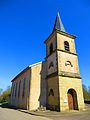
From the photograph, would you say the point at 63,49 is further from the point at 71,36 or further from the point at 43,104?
the point at 43,104

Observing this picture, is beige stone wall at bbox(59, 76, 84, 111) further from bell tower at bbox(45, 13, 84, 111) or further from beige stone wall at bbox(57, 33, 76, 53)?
beige stone wall at bbox(57, 33, 76, 53)

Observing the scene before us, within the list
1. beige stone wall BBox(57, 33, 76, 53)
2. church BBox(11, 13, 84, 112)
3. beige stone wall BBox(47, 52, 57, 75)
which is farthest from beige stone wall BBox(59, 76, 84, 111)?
beige stone wall BBox(57, 33, 76, 53)

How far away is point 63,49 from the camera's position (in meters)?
18.3

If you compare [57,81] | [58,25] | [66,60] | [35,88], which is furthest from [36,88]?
[58,25]

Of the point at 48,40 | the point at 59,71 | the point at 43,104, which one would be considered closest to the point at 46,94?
the point at 43,104

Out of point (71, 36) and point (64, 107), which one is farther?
point (71, 36)

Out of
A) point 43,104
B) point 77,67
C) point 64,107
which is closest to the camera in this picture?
point 64,107

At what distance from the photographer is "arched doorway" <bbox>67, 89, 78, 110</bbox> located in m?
15.6

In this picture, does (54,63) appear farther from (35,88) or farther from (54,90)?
(35,88)

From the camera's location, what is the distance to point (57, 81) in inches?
607

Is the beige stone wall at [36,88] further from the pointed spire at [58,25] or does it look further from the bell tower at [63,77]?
the pointed spire at [58,25]

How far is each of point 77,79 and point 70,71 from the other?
1.54 m

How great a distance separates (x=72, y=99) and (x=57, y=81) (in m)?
3.46

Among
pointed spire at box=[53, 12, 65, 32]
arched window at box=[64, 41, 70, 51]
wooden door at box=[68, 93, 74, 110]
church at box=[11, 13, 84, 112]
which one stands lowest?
wooden door at box=[68, 93, 74, 110]
